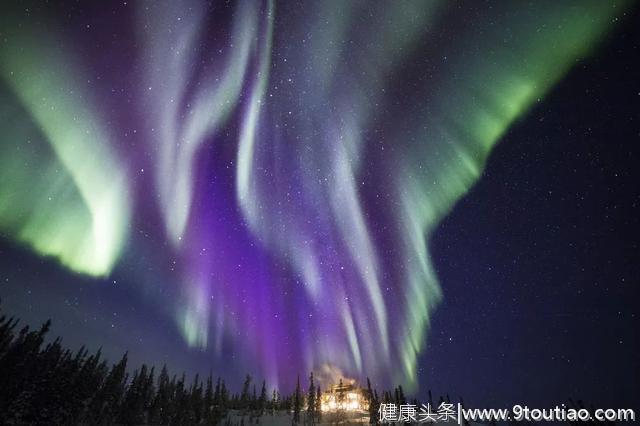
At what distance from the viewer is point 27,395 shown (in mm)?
66750

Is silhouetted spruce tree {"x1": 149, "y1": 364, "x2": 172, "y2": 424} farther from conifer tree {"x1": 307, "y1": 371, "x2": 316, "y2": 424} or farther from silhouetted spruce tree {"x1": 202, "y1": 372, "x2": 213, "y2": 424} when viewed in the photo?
conifer tree {"x1": 307, "y1": 371, "x2": 316, "y2": 424}

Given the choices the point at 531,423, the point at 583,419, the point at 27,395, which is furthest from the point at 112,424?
the point at 531,423

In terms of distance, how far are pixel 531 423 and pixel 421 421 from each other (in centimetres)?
6501

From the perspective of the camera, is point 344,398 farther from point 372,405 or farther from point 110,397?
point 110,397

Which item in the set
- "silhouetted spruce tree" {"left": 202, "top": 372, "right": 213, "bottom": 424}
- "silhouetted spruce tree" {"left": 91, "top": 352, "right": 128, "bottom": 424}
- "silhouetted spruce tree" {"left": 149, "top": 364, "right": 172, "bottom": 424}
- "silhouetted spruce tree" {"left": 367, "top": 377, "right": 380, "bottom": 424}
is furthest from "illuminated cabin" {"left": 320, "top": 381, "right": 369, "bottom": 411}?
"silhouetted spruce tree" {"left": 91, "top": 352, "right": 128, "bottom": 424}

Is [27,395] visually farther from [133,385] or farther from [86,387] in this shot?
[133,385]

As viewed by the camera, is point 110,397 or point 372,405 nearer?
point 110,397

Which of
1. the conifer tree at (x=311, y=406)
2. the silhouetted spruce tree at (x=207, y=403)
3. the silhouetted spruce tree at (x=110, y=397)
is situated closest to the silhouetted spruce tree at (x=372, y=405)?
the conifer tree at (x=311, y=406)

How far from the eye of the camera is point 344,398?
15725 centimetres

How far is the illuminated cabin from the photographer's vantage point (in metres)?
152

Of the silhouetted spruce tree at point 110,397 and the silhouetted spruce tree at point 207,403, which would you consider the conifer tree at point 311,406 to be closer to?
the silhouetted spruce tree at point 207,403

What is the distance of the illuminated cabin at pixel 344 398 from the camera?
152 m

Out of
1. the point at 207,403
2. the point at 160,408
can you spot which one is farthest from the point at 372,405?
the point at 160,408

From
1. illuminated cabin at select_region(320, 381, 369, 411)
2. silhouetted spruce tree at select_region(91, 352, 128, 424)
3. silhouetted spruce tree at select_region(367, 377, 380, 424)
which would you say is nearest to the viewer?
silhouetted spruce tree at select_region(91, 352, 128, 424)
